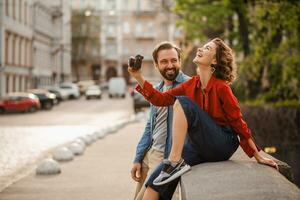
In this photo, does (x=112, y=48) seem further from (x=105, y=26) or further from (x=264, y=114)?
(x=264, y=114)

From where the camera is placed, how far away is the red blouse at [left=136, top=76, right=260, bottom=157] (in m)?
Answer: 5.58

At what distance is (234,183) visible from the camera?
504cm

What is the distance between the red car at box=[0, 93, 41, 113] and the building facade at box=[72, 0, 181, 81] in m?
61.3

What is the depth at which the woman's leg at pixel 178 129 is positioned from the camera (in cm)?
532

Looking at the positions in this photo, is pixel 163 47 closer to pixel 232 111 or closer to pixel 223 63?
pixel 223 63

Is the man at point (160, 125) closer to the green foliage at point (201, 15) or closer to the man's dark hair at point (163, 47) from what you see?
the man's dark hair at point (163, 47)

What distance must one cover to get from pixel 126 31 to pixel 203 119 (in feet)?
344

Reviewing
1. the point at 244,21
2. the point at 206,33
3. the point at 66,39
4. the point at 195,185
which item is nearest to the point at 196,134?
the point at 195,185

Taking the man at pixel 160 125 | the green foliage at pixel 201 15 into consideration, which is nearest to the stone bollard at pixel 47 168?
the man at pixel 160 125

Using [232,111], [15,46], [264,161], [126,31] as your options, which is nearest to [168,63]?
[232,111]

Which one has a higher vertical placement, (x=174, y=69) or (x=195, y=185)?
(x=174, y=69)

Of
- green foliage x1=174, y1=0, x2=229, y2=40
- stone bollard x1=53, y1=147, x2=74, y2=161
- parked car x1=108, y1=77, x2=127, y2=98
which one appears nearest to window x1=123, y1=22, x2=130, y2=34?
parked car x1=108, y1=77, x2=127, y2=98

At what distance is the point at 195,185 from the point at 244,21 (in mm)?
19646

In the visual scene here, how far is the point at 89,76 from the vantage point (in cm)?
10312
